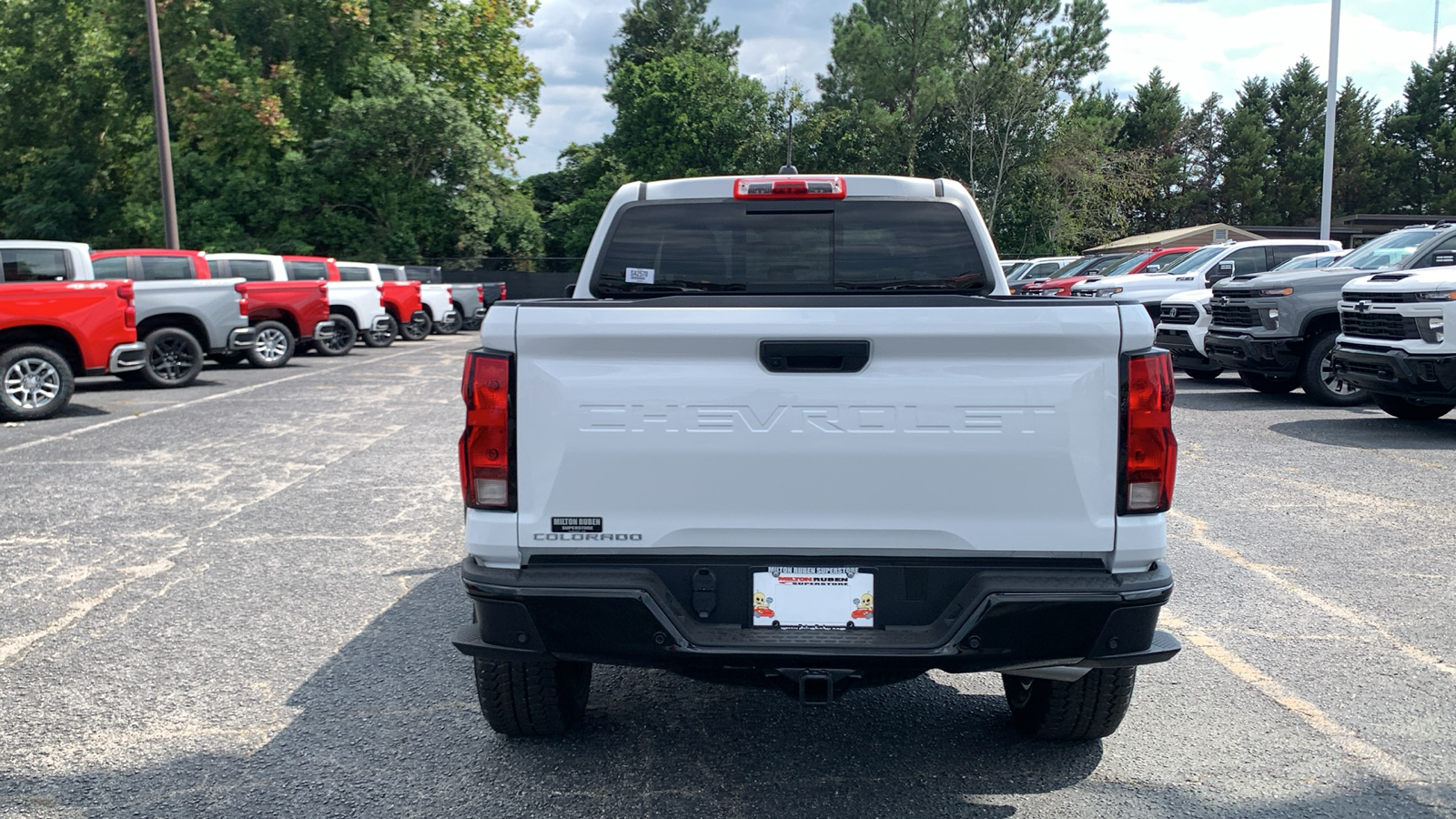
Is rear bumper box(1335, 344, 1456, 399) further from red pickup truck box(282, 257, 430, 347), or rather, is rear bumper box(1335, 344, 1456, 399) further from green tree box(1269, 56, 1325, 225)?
green tree box(1269, 56, 1325, 225)

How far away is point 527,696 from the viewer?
3.77 metres

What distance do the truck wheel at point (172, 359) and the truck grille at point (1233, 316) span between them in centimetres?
1335

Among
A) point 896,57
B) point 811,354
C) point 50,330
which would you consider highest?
point 896,57

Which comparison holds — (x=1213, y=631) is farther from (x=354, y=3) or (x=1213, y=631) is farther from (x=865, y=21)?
(x=865, y=21)

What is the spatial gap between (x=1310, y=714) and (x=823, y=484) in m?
2.27

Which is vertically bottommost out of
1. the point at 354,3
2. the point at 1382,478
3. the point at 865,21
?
the point at 1382,478

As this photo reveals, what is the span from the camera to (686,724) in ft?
13.5

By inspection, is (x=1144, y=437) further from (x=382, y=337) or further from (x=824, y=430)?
(x=382, y=337)

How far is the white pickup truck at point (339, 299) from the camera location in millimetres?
19797

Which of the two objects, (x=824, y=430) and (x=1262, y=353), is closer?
(x=824, y=430)

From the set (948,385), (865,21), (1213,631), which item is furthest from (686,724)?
(865,21)

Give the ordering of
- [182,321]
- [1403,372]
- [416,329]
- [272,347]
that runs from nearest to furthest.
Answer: [1403,372] → [182,321] → [272,347] → [416,329]

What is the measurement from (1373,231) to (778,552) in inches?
2158

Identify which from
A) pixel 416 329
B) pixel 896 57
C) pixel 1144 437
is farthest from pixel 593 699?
pixel 896 57
